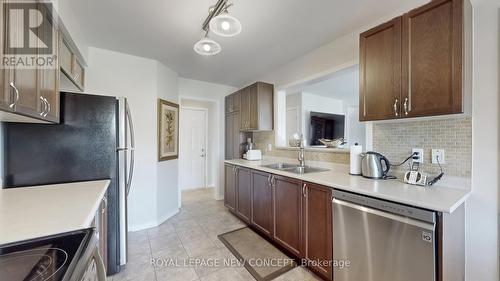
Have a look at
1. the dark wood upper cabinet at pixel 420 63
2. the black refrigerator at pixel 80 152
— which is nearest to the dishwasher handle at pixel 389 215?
A: the dark wood upper cabinet at pixel 420 63

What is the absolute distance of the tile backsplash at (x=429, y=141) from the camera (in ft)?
4.72

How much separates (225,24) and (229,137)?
8.85 feet

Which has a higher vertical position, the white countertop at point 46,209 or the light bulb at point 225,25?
the light bulb at point 225,25

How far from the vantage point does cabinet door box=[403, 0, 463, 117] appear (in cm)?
125

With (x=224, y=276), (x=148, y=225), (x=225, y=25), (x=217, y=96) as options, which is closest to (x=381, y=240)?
(x=224, y=276)

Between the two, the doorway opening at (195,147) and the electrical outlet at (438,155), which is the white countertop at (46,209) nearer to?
the electrical outlet at (438,155)

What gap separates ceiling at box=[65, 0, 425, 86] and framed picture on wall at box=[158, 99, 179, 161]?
2.37ft

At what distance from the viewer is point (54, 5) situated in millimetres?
1454

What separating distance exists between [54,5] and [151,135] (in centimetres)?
171

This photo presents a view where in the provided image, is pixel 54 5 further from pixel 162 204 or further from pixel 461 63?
pixel 461 63

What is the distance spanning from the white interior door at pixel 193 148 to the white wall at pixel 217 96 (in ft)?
3.52

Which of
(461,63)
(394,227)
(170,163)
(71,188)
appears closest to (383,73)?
(461,63)

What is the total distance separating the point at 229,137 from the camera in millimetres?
4035

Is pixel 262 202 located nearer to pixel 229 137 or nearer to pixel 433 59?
pixel 229 137
